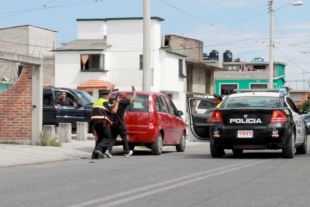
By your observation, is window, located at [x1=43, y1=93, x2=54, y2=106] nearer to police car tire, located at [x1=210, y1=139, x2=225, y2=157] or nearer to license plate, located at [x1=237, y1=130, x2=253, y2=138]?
police car tire, located at [x1=210, y1=139, x2=225, y2=157]

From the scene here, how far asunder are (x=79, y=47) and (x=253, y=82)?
34708 millimetres

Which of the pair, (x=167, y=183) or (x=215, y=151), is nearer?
(x=167, y=183)

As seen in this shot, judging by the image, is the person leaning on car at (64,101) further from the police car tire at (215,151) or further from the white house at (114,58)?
the white house at (114,58)

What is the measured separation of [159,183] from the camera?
11.0 meters

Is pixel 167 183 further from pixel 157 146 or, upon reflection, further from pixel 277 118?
pixel 157 146

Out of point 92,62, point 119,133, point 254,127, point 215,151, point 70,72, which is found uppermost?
point 92,62

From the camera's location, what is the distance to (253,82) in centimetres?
8269

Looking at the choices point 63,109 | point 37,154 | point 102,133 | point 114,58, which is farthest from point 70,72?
point 102,133

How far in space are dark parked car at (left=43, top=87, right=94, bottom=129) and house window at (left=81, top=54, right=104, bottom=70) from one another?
25.6m

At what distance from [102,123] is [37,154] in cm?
182

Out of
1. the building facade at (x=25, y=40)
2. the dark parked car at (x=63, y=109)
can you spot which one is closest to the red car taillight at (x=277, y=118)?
the dark parked car at (x=63, y=109)

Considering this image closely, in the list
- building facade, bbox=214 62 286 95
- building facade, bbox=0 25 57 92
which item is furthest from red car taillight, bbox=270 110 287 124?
building facade, bbox=214 62 286 95

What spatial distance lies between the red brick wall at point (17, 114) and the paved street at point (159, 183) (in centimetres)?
471

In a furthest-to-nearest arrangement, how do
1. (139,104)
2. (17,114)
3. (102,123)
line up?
(17,114)
(139,104)
(102,123)
